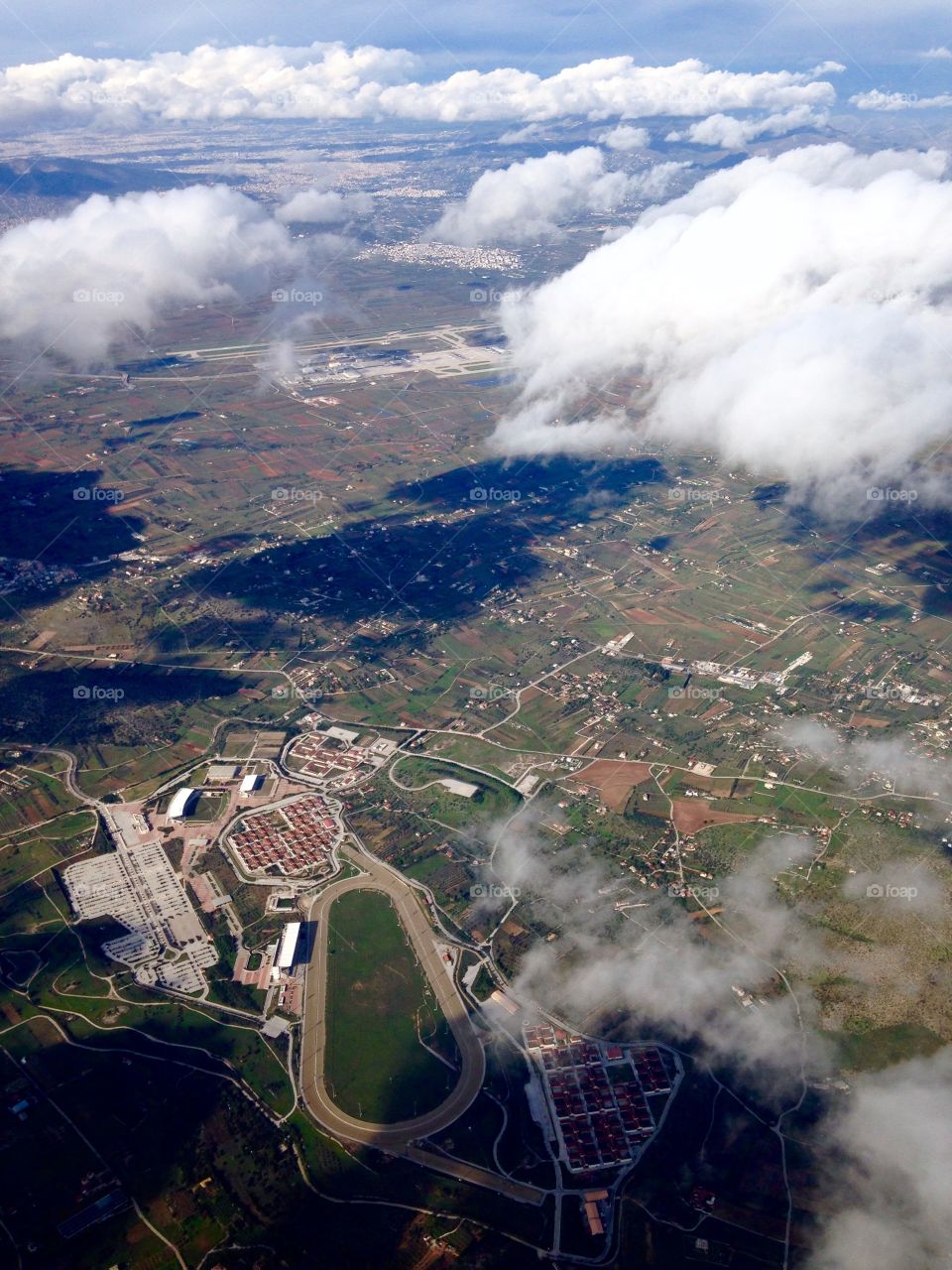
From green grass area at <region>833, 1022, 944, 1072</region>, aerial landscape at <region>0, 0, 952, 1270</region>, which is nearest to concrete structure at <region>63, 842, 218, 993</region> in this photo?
aerial landscape at <region>0, 0, 952, 1270</region>

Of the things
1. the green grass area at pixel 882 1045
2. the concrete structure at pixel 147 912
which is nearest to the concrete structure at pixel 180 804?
the concrete structure at pixel 147 912

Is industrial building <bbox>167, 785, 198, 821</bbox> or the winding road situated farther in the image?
industrial building <bbox>167, 785, 198, 821</bbox>

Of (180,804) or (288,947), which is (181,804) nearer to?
(180,804)

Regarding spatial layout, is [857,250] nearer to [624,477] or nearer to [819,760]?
[624,477]

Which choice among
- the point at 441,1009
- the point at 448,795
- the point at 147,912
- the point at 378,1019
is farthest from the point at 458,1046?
the point at 147,912

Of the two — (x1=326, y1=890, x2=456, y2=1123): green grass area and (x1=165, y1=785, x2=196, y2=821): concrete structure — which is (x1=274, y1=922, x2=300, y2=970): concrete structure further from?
(x1=165, y1=785, x2=196, y2=821): concrete structure

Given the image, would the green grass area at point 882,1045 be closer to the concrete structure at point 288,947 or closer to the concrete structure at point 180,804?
the concrete structure at point 288,947

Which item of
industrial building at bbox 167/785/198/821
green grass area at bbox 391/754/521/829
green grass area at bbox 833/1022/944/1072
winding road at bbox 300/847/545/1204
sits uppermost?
industrial building at bbox 167/785/198/821
